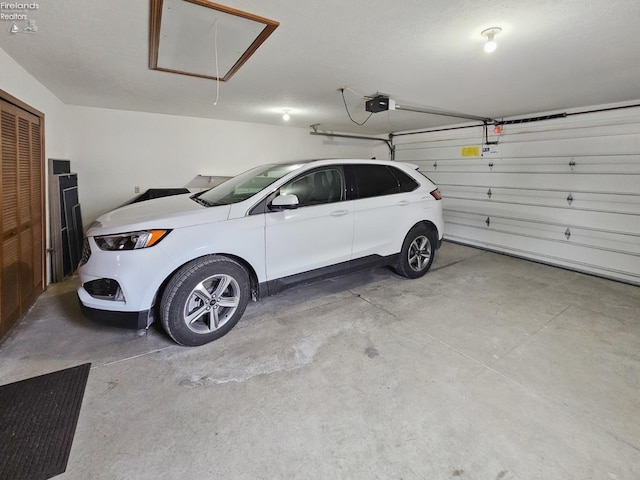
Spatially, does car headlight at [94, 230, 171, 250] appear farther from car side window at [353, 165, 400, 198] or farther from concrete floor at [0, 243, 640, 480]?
car side window at [353, 165, 400, 198]

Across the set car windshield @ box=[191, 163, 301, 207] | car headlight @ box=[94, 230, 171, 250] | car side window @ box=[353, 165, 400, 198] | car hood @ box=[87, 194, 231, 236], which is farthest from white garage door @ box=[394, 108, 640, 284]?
car headlight @ box=[94, 230, 171, 250]

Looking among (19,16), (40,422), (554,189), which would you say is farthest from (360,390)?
(554,189)

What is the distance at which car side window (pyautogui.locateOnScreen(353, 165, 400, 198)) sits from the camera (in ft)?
10.9

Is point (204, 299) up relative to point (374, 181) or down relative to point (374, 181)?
down

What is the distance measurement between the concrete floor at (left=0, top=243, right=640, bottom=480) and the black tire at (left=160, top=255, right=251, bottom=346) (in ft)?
0.42

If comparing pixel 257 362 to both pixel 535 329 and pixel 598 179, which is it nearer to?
pixel 535 329

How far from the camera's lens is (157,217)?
7.68ft

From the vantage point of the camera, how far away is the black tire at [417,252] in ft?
12.4

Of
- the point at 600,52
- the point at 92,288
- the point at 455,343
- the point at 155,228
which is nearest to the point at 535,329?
the point at 455,343

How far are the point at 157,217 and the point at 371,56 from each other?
222 cm

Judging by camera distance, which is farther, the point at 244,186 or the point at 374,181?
the point at 374,181

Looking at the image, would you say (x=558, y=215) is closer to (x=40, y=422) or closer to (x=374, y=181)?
(x=374, y=181)

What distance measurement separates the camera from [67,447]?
5.04ft

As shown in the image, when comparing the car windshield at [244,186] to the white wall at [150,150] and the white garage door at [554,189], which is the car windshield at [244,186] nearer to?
the white wall at [150,150]
